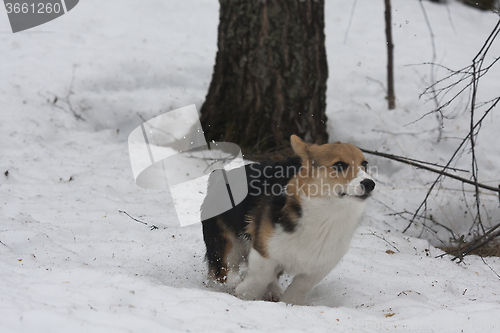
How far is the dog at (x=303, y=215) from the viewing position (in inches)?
115

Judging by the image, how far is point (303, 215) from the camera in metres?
2.98

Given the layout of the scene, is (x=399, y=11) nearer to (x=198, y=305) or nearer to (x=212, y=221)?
(x=212, y=221)

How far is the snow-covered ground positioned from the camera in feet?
8.05

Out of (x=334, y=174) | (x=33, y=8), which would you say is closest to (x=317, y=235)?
(x=334, y=174)

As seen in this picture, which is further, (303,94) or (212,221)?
(303,94)

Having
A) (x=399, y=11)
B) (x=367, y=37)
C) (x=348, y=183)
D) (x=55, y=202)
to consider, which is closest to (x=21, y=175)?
(x=55, y=202)

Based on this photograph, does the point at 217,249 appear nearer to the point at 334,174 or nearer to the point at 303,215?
the point at 303,215

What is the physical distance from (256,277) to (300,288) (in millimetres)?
349

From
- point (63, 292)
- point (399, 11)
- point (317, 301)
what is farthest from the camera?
point (399, 11)

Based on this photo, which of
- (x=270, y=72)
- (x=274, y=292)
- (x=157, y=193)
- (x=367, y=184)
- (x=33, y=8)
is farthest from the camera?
(x=33, y=8)

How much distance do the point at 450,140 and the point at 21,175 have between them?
224 inches

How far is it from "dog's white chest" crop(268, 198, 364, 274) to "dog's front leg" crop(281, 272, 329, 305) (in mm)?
195

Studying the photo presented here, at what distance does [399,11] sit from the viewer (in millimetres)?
10852

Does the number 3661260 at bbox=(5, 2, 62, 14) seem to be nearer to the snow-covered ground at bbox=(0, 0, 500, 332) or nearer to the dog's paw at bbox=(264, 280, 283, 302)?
the snow-covered ground at bbox=(0, 0, 500, 332)
